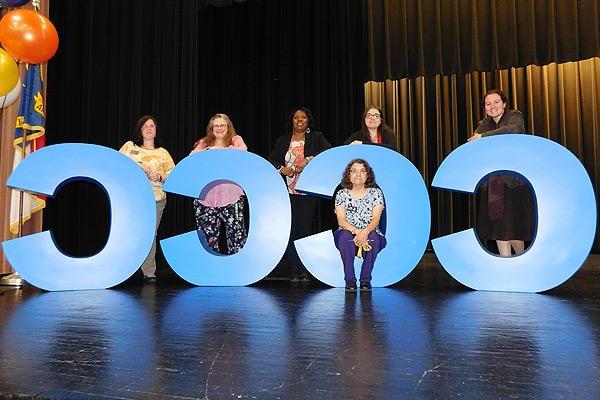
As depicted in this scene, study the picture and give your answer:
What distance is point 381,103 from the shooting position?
20.7 ft

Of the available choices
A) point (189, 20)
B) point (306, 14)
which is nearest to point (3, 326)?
point (189, 20)

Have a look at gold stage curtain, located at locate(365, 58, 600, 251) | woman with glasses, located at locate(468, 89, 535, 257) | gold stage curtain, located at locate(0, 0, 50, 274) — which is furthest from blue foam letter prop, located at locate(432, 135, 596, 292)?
gold stage curtain, located at locate(365, 58, 600, 251)

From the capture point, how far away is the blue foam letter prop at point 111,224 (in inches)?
114

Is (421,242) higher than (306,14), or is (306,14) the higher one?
(306,14)

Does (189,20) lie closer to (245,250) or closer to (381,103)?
(381,103)

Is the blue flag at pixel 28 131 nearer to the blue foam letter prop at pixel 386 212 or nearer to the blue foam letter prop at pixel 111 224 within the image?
the blue foam letter prop at pixel 111 224

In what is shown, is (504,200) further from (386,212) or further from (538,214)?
(386,212)

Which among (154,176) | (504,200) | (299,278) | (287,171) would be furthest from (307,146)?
(504,200)

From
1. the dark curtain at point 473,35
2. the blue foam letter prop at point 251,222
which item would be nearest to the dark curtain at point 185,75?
the dark curtain at point 473,35

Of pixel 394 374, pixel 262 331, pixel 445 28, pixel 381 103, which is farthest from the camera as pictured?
pixel 381 103

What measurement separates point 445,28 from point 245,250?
13.2ft

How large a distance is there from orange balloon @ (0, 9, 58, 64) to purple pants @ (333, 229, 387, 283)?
2.23 meters

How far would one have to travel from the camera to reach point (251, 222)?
302cm

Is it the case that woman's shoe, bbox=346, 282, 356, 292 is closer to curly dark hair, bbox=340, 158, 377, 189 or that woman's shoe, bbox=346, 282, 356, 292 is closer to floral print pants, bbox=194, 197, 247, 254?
curly dark hair, bbox=340, 158, 377, 189
